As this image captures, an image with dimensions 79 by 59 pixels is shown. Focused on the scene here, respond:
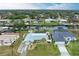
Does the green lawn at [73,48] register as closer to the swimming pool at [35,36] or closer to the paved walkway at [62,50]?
the paved walkway at [62,50]

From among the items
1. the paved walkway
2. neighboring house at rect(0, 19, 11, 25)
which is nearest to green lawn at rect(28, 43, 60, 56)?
the paved walkway

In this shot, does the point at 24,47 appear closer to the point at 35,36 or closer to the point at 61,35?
the point at 35,36

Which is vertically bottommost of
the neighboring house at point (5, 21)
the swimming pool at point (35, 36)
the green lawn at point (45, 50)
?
the green lawn at point (45, 50)

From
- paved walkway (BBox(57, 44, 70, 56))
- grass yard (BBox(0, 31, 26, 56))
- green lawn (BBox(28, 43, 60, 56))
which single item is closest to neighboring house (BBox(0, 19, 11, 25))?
grass yard (BBox(0, 31, 26, 56))

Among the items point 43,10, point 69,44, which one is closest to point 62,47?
point 69,44

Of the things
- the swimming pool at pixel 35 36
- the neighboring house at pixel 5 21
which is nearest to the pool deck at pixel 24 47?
the swimming pool at pixel 35 36

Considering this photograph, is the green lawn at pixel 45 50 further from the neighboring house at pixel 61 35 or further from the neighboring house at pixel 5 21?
the neighboring house at pixel 5 21

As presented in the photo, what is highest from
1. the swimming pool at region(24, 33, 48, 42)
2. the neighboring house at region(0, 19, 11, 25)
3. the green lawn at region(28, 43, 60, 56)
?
the neighboring house at region(0, 19, 11, 25)

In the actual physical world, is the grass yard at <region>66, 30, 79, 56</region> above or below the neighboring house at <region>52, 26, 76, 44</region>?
below

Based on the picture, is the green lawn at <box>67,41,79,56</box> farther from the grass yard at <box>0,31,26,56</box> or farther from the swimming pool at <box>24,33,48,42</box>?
the grass yard at <box>0,31,26,56</box>

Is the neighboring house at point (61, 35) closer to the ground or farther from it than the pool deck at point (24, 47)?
farther from it

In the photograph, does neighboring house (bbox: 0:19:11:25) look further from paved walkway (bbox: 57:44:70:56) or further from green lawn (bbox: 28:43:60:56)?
paved walkway (bbox: 57:44:70:56)
